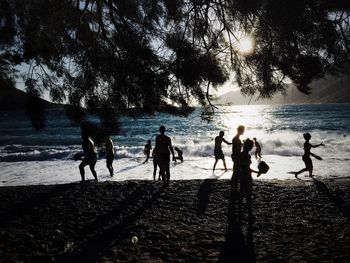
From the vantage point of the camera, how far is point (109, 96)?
16.2 ft

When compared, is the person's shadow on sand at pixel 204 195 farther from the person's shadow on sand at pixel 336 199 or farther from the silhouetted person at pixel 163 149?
the person's shadow on sand at pixel 336 199

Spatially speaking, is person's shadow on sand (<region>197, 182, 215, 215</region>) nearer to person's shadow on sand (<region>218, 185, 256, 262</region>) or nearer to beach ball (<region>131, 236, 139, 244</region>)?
person's shadow on sand (<region>218, 185, 256, 262</region>)

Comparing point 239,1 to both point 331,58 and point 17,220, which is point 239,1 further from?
point 17,220

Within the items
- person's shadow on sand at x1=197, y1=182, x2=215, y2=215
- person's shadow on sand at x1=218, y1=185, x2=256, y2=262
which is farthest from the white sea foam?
person's shadow on sand at x1=218, y1=185, x2=256, y2=262

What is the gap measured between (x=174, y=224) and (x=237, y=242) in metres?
1.33

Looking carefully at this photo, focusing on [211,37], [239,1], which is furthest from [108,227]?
[239,1]

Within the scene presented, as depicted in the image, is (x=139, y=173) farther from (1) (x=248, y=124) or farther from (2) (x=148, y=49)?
(1) (x=248, y=124)

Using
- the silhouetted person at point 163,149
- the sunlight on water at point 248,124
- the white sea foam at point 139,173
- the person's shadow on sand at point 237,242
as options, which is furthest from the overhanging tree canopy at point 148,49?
the white sea foam at point 139,173

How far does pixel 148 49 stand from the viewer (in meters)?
4.65

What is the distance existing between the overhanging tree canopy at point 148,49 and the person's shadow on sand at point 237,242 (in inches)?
87.8

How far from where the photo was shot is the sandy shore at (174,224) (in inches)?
183

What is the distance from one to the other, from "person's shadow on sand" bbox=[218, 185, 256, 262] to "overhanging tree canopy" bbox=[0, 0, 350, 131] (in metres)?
2.23

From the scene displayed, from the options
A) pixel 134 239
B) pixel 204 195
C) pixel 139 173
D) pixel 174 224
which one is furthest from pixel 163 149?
pixel 139 173

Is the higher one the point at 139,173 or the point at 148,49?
the point at 148,49
